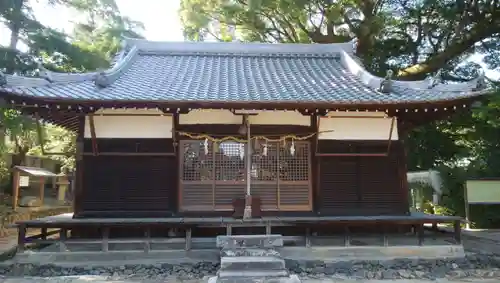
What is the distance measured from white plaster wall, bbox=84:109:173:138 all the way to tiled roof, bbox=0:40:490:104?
64 cm

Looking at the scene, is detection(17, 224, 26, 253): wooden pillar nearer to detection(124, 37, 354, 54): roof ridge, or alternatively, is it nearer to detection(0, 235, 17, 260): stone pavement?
detection(0, 235, 17, 260): stone pavement

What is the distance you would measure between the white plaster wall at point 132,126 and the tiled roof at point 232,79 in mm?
642

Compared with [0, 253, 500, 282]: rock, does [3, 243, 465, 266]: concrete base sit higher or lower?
higher

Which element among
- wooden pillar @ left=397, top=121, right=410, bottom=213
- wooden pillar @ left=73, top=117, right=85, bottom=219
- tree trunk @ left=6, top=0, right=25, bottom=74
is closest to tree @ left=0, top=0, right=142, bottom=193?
tree trunk @ left=6, top=0, right=25, bottom=74

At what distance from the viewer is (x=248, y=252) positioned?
7391 millimetres

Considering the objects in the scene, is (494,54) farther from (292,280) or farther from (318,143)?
(292,280)

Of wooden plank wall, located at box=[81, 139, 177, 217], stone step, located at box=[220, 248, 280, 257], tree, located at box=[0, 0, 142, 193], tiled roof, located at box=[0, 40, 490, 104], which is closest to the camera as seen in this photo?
stone step, located at box=[220, 248, 280, 257]

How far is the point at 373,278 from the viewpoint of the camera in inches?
290

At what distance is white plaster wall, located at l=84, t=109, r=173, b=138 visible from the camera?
30.4 feet

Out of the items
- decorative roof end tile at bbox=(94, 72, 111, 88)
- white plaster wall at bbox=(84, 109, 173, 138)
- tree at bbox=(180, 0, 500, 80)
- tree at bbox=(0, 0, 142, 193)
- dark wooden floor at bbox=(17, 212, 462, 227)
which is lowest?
dark wooden floor at bbox=(17, 212, 462, 227)

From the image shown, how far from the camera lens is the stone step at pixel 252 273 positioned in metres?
6.58

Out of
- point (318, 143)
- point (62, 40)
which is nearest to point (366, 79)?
point (318, 143)

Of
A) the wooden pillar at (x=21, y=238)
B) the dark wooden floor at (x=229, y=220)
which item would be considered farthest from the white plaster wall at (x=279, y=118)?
the wooden pillar at (x=21, y=238)

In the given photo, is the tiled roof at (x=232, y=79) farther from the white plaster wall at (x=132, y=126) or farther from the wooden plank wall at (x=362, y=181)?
the wooden plank wall at (x=362, y=181)
